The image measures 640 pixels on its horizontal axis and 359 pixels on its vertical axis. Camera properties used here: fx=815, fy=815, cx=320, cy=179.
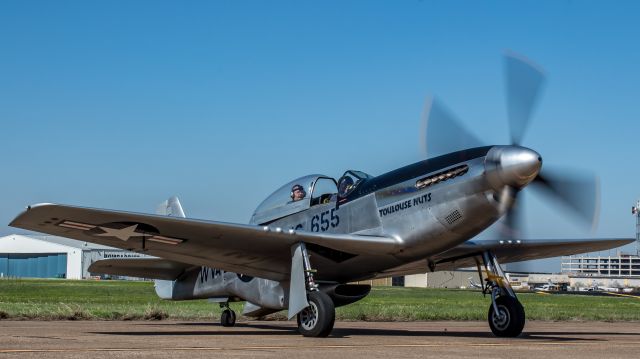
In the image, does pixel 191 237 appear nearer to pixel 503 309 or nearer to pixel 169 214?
pixel 503 309

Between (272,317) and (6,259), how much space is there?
11570 centimetres

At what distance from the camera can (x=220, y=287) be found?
17406 millimetres

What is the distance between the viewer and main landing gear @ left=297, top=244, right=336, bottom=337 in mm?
12406

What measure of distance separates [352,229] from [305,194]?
1.44 meters

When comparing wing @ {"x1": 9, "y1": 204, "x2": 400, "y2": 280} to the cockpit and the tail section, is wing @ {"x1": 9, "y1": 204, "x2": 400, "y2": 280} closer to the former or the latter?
the cockpit

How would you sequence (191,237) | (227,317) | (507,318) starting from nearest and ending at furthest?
(191,237) < (507,318) < (227,317)

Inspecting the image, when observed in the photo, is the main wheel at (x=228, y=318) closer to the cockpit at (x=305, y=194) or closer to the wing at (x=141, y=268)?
the wing at (x=141, y=268)

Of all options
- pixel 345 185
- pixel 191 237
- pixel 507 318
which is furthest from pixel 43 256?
pixel 507 318

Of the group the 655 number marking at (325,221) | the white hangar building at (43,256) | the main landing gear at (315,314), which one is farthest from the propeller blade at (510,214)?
the white hangar building at (43,256)

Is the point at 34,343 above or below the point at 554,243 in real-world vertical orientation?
below

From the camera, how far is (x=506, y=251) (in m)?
16.1

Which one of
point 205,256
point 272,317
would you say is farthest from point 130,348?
point 272,317

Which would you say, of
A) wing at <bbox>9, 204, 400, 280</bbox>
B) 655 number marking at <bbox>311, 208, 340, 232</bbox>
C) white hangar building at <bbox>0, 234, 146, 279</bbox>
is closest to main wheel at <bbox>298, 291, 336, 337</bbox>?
wing at <bbox>9, 204, 400, 280</bbox>

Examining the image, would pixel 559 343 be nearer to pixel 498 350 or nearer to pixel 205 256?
pixel 498 350
